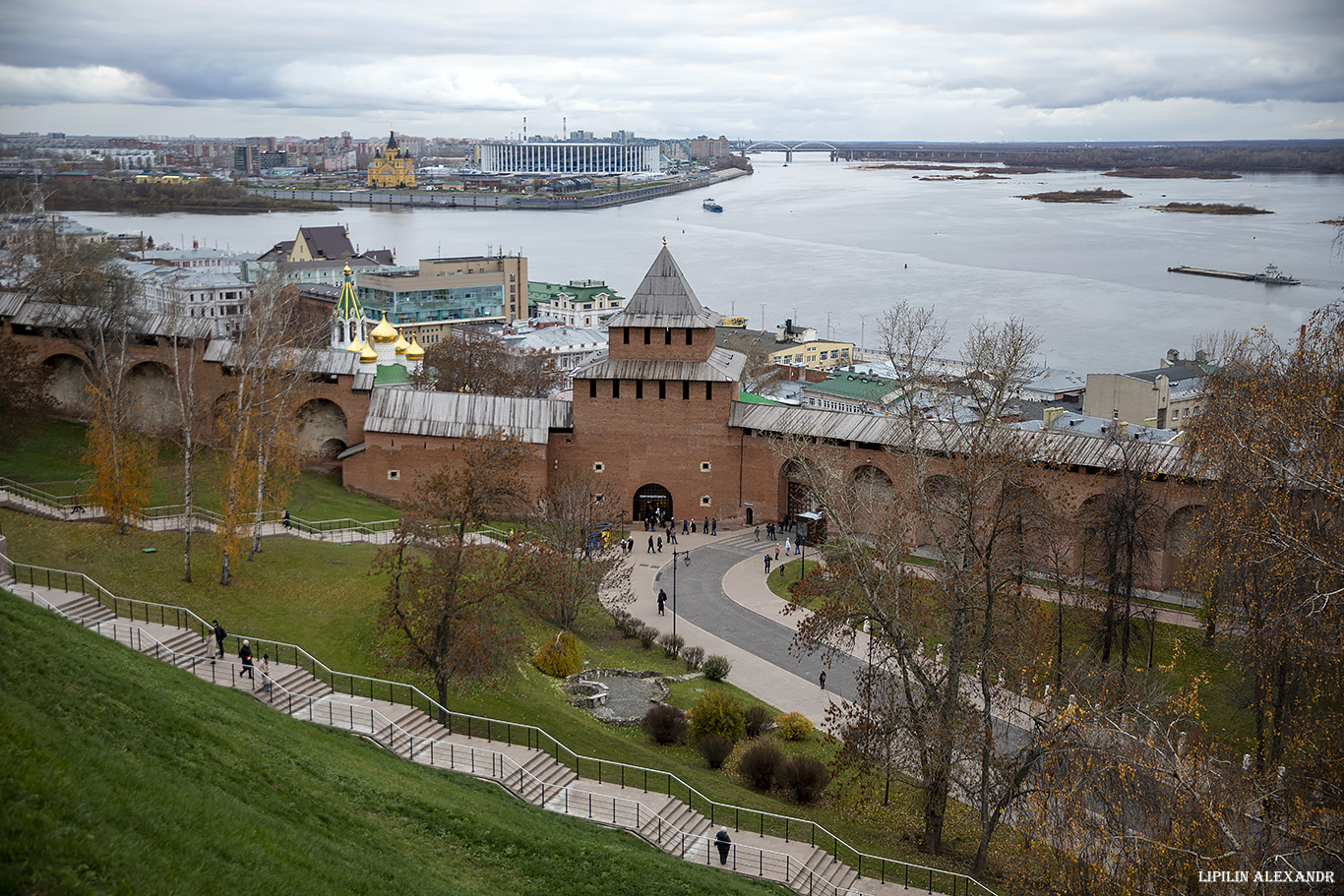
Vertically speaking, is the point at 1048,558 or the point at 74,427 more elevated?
the point at 74,427

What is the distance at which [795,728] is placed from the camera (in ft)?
60.0

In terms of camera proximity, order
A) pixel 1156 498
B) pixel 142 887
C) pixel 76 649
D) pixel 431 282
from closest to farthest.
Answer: pixel 142 887 < pixel 76 649 < pixel 1156 498 < pixel 431 282

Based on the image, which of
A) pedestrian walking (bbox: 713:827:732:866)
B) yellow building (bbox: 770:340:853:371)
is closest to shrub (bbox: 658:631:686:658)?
pedestrian walking (bbox: 713:827:732:866)

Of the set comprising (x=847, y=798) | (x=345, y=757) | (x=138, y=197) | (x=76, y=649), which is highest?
(x=138, y=197)

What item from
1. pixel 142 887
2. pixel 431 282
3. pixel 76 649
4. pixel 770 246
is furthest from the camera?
pixel 770 246

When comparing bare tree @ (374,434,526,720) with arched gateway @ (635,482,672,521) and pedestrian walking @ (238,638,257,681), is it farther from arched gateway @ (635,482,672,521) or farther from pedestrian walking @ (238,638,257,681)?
arched gateway @ (635,482,672,521)

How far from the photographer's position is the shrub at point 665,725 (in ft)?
57.5

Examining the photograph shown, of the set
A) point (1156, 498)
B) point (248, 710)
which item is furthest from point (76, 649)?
point (1156, 498)

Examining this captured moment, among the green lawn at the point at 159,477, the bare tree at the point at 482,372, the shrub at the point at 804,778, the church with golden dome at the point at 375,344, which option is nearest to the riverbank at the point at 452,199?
the bare tree at the point at 482,372

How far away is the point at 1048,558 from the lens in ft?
81.6

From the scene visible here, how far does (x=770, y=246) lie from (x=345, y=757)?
11352cm

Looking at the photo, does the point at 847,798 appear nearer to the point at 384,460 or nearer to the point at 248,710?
the point at 248,710

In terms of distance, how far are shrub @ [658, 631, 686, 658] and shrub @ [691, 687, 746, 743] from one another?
4.24 m

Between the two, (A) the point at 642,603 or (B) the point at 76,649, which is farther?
(A) the point at 642,603
